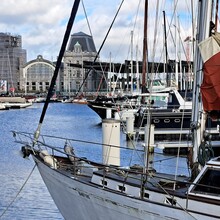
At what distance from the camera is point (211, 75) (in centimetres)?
1416

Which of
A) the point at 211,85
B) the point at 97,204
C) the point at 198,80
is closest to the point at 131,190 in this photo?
the point at 97,204

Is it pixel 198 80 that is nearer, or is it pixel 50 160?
pixel 198 80

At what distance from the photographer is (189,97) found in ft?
160

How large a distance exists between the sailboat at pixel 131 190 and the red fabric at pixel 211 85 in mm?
1160

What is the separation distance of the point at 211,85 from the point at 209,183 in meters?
2.64

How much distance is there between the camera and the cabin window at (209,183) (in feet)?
43.0

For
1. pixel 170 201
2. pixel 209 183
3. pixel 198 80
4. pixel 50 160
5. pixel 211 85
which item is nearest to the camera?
pixel 209 183

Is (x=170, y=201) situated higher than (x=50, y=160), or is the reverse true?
(x=50, y=160)

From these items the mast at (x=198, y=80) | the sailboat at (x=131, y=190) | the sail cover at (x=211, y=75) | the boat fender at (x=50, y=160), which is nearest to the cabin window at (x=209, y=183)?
the sailboat at (x=131, y=190)

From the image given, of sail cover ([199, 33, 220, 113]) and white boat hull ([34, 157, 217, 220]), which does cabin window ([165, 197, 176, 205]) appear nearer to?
white boat hull ([34, 157, 217, 220])

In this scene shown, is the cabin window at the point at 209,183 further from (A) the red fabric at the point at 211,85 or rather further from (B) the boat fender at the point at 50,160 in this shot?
(B) the boat fender at the point at 50,160

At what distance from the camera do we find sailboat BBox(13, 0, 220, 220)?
13.2 meters

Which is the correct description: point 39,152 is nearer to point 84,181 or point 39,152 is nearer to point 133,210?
point 84,181

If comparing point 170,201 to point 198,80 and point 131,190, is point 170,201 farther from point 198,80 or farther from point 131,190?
point 198,80
